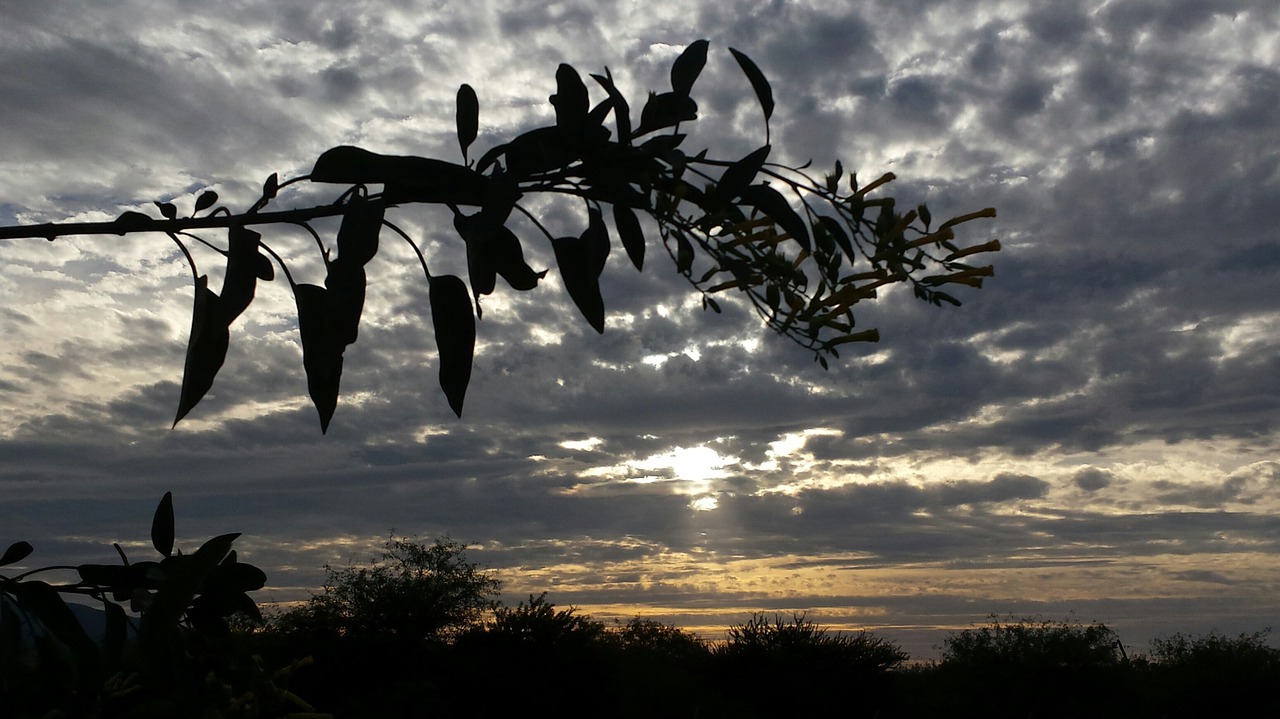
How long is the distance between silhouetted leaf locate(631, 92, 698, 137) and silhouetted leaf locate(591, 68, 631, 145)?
44mm

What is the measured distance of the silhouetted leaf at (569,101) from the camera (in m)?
1.73

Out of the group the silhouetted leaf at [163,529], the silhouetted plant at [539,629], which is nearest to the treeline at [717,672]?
the silhouetted plant at [539,629]

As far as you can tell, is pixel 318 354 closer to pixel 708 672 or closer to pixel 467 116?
pixel 467 116

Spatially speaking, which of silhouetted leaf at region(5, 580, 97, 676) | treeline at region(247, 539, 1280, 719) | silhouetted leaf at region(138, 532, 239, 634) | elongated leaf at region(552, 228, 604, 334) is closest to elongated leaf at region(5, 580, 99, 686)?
silhouetted leaf at region(5, 580, 97, 676)

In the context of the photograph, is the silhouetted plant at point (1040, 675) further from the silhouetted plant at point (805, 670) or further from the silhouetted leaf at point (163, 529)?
the silhouetted leaf at point (163, 529)

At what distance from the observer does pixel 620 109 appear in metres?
1.76

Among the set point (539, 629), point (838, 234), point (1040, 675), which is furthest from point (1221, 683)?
point (838, 234)

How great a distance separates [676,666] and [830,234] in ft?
30.6

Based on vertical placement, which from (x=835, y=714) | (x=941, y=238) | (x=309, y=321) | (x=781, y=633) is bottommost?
(x=835, y=714)

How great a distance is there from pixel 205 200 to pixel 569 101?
0.80 metres

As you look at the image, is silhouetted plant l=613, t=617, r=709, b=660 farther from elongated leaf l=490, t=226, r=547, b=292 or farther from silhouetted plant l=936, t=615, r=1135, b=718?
elongated leaf l=490, t=226, r=547, b=292

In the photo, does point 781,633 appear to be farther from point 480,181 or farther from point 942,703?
point 480,181

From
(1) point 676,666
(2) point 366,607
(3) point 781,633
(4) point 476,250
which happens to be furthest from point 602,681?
(4) point 476,250

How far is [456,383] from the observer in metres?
1.77
